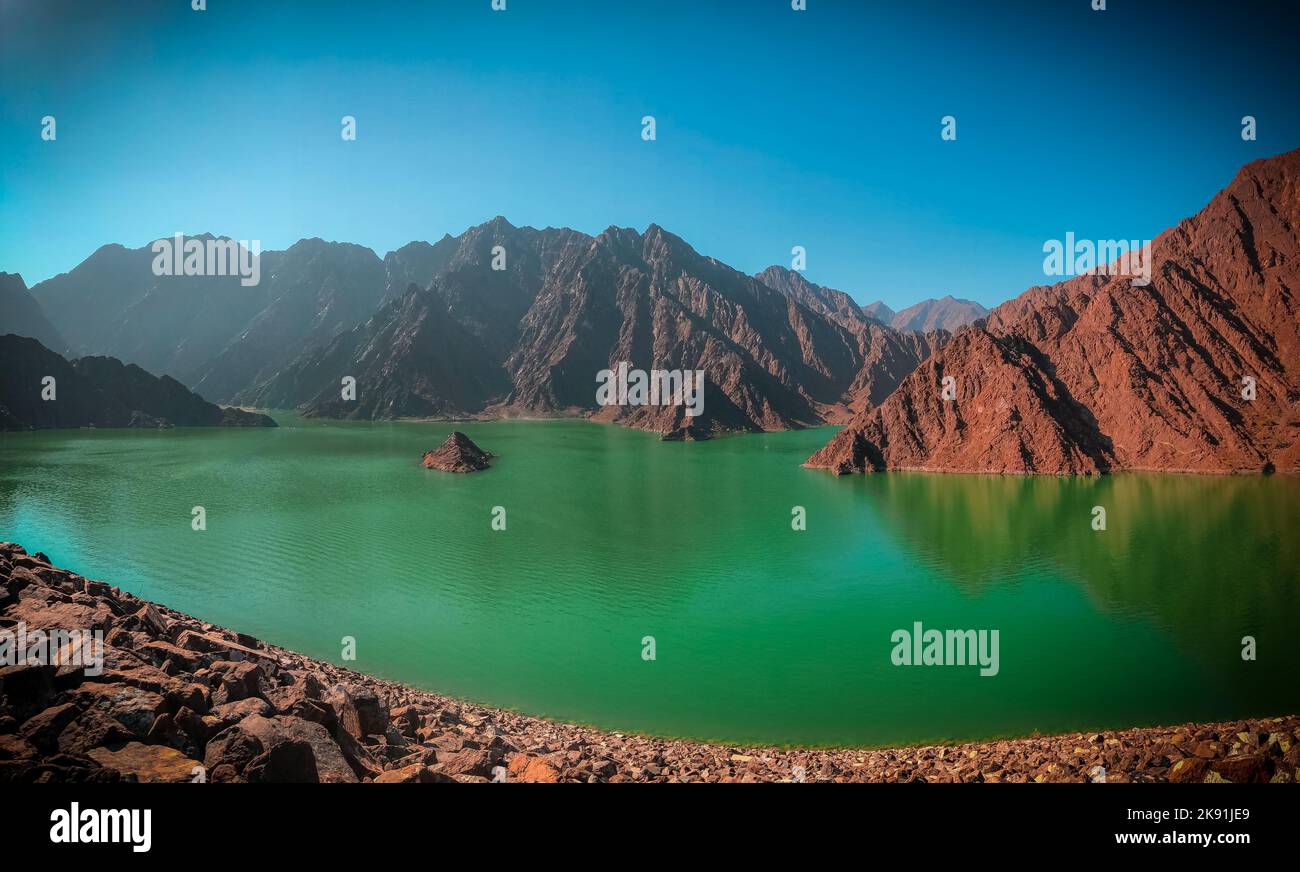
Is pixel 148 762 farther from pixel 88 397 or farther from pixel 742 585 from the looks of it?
pixel 88 397

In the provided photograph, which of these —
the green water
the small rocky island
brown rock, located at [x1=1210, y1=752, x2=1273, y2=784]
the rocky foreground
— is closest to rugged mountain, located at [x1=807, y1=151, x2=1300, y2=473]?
the green water

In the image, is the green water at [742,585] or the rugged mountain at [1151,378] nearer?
the green water at [742,585]

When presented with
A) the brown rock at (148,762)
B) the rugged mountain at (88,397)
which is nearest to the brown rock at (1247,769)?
the brown rock at (148,762)

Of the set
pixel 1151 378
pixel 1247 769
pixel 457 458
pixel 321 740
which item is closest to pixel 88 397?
pixel 457 458

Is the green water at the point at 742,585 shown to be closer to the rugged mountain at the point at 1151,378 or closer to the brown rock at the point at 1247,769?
the rugged mountain at the point at 1151,378

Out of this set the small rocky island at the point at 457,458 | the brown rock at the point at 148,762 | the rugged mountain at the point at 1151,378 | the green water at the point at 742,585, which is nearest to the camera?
the brown rock at the point at 148,762

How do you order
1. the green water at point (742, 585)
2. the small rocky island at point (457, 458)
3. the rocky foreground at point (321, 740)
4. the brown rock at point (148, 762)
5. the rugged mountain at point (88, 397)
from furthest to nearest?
the rugged mountain at point (88, 397), the small rocky island at point (457, 458), the green water at point (742, 585), the rocky foreground at point (321, 740), the brown rock at point (148, 762)
